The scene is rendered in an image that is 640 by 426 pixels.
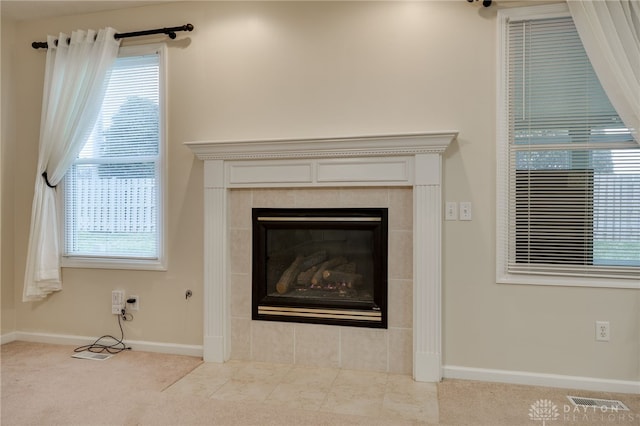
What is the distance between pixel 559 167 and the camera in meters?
2.61

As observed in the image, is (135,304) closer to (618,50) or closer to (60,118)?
(60,118)

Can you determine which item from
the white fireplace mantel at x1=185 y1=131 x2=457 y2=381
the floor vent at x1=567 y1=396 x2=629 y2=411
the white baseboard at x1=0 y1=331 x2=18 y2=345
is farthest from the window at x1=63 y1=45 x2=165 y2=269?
the floor vent at x1=567 y1=396 x2=629 y2=411

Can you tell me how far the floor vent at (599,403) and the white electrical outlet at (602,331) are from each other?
35cm

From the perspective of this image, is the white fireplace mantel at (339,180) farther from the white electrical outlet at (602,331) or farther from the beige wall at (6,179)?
the beige wall at (6,179)

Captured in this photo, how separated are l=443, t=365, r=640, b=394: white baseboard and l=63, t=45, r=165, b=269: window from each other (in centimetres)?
235

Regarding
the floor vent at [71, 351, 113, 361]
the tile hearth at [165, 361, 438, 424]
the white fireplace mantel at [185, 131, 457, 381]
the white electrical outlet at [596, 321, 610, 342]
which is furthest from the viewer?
the floor vent at [71, 351, 113, 361]

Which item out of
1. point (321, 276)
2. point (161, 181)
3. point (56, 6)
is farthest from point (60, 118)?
point (321, 276)

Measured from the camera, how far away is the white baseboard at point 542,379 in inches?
98.7

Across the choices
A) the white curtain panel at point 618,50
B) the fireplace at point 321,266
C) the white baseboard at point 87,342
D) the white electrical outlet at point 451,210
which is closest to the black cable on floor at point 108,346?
the white baseboard at point 87,342

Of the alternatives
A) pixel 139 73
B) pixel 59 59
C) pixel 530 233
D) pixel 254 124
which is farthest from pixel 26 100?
pixel 530 233

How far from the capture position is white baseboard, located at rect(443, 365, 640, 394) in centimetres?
251

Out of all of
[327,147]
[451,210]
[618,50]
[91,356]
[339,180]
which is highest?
[618,50]

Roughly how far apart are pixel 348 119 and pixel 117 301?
2.31 m

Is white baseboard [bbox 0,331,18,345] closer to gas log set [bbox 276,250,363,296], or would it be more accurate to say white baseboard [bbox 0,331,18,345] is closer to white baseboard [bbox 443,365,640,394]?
Answer: gas log set [bbox 276,250,363,296]
